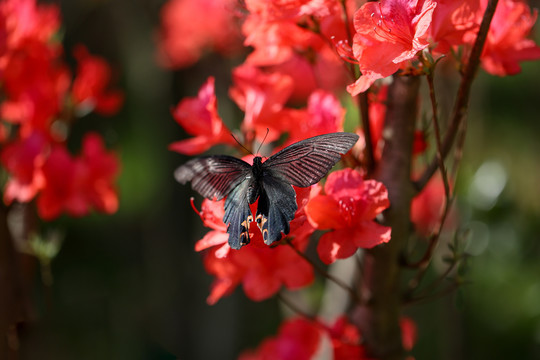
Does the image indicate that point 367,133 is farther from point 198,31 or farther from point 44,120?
point 198,31

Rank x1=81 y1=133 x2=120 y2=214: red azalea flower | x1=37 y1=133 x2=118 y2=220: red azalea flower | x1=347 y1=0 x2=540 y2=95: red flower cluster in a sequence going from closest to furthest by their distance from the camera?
x1=347 y1=0 x2=540 y2=95: red flower cluster → x1=37 y1=133 x2=118 y2=220: red azalea flower → x1=81 y1=133 x2=120 y2=214: red azalea flower

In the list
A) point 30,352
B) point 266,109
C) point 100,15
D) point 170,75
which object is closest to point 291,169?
point 266,109

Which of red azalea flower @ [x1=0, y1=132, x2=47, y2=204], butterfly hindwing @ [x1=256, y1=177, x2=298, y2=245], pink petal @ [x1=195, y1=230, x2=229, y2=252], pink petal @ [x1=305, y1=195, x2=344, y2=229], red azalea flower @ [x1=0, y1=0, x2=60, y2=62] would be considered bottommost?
red azalea flower @ [x1=0, y1=132, x2=47, y2=204]

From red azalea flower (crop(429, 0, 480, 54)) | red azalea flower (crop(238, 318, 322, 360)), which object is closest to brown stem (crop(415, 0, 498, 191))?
red azalea flower (crop(429, 0, 480, 54))

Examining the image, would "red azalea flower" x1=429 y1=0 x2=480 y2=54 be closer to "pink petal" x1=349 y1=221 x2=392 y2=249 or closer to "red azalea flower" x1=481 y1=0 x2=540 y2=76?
"red azalea flower" x1=481 y1=0 x2=540 y2=76

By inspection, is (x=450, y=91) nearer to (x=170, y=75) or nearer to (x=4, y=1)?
(x=4, y=1)

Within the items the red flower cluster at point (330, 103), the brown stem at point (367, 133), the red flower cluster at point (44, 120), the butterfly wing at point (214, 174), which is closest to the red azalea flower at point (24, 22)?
Answer: the red flower cluster at point (44, 120)

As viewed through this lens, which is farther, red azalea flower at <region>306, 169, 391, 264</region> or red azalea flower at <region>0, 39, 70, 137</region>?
red azalea flower at <region>0, 39, 70, 137</region>

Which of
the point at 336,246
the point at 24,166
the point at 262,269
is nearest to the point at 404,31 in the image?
the point at 336,246
